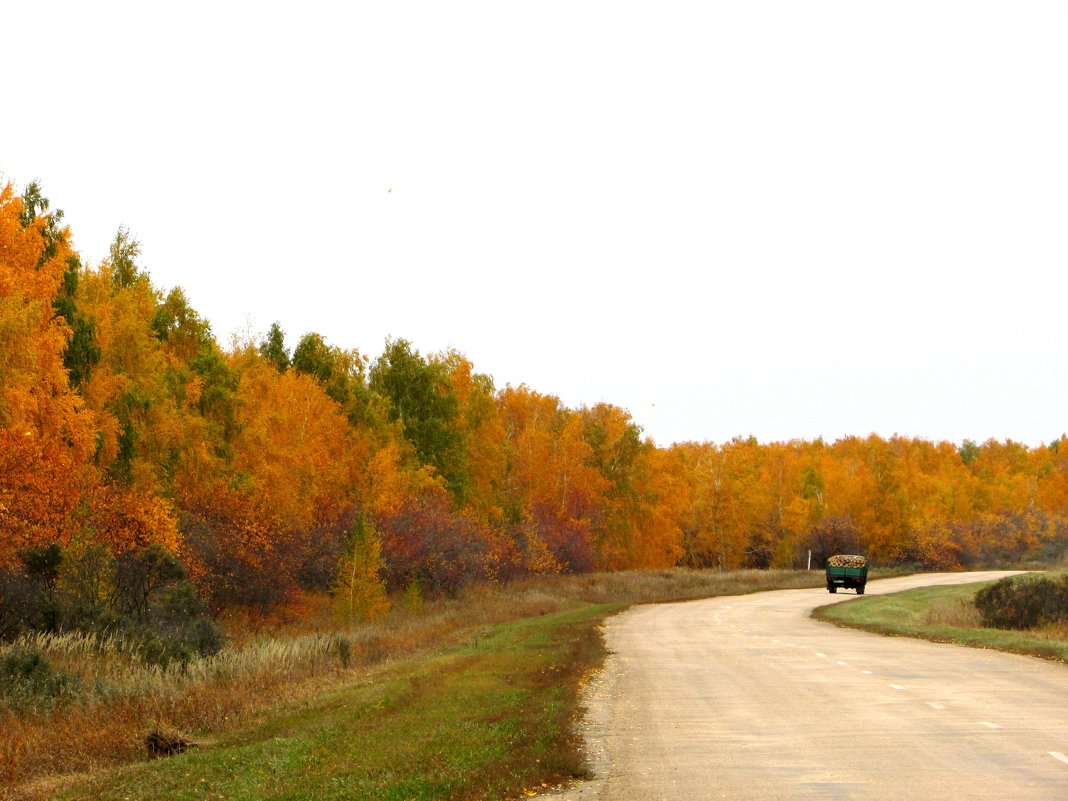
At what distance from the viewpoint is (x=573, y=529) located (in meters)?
79.7

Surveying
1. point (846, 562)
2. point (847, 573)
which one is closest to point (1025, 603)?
point (847, 573)

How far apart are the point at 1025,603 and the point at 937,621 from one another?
362cm

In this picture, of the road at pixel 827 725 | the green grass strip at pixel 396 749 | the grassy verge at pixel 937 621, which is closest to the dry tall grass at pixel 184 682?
the green grass strip at pixel 396 749

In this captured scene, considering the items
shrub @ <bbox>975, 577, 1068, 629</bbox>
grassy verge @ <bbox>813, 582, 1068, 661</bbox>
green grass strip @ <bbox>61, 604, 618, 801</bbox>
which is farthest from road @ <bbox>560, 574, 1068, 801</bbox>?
shrub @ <bbox>975, 577, 1068, 629</bbox>

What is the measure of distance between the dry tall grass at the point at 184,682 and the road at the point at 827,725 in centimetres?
648

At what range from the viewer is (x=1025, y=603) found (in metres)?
36.8

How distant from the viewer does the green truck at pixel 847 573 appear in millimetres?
63656

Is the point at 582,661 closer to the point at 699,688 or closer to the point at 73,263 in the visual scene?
the point at 699,688

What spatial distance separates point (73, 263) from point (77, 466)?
8.08 m

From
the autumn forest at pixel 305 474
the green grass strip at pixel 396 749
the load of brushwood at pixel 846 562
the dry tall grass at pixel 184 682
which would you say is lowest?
the dry tall grass at pixel 184 682

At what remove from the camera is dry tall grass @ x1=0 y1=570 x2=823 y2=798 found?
14.9 metres

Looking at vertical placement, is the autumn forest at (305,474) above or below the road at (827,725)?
above

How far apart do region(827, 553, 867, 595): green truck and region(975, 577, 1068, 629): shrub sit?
981 inches

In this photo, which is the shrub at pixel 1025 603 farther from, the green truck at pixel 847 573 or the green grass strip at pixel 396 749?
the green truck at pixel 847 573
